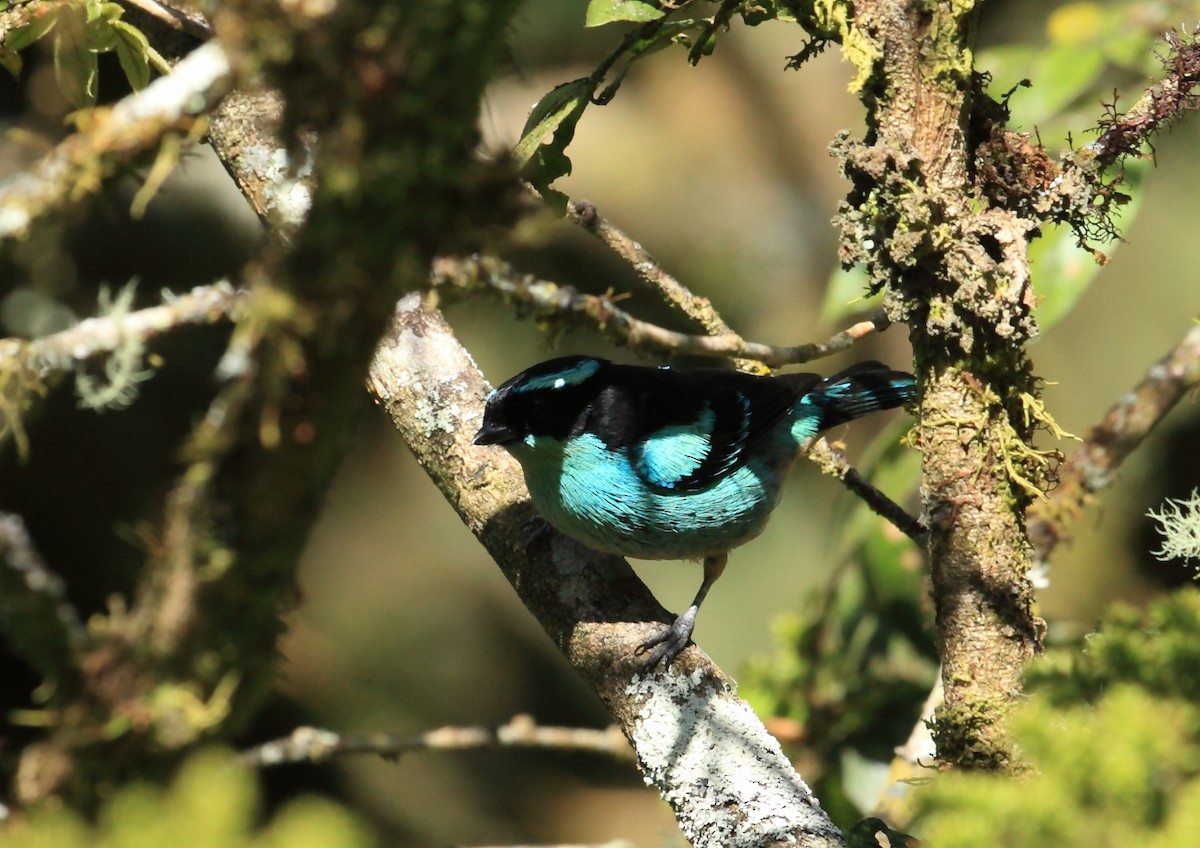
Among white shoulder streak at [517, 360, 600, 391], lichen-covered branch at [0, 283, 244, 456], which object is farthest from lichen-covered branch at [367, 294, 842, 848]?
lichen-covered branch at [0, 283, 244, 456]

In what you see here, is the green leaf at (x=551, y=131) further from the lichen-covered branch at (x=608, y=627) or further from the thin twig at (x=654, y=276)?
the lichen-covered branch at (x=608, y=627)

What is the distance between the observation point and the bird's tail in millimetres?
4148

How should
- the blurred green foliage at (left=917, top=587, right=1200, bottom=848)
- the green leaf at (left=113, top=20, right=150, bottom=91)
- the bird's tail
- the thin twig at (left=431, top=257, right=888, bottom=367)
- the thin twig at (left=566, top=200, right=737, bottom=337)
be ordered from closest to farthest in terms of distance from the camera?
the blurred green foliage at (left=917, top=587, right=1200, bottom=848) → the thin twig at (left=431, top=257, right=888, bottom=367) → the green leaf at (left=113, top=20, right=150, bottom=91) → the thin twig at (left=566, top=200, right=737, bottom=337) → the bird's tail

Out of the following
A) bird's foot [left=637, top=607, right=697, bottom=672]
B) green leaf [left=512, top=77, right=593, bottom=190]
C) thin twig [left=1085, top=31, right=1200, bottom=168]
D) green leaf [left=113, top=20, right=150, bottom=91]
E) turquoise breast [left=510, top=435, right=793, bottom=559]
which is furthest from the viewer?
turquoise breast [left=510, top=435, right=793, bottom=559]

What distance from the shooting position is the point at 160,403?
6719mm

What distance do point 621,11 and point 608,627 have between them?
1.50 metres

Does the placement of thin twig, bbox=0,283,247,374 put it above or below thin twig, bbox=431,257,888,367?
below

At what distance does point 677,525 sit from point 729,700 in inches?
37.8

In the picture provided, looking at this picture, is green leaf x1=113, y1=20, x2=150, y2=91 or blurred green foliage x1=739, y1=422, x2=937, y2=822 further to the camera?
blurred green foliage x1=739, y1=422, x2=937, y2=822

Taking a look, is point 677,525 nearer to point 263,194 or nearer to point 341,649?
point 263,194

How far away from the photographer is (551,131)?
2.64 meters

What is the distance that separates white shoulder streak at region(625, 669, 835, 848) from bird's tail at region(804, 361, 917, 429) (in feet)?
5.50

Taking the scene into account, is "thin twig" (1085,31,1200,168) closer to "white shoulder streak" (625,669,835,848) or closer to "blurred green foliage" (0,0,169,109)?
"white shoulder streak" (625,669,835,848)

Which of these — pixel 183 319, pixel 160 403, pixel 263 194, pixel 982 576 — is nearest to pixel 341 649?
pixel 160 403
